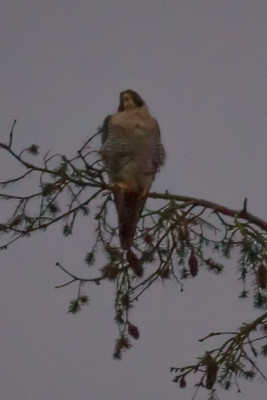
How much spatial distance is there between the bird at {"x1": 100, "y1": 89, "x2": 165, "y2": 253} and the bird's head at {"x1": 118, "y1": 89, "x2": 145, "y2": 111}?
0.01 m

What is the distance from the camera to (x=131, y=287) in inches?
115

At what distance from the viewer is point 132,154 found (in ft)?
11.9

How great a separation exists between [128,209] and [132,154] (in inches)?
10.7

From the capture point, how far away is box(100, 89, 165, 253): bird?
349 centimetres

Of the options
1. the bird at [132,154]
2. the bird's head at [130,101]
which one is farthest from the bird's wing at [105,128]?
the bird's head at [130,101]

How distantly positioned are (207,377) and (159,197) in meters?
0.80

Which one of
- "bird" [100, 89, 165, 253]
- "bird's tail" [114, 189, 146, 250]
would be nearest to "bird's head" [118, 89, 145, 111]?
"bird" [100, 89, 165, 253]

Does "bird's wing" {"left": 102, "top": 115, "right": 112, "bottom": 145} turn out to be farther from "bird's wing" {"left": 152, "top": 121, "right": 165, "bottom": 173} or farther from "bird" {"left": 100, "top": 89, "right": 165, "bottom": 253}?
"bird's wing" {"left": 152, "top": 121, "right": 165, "bottom": 173}

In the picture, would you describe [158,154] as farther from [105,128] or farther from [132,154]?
[105,128]

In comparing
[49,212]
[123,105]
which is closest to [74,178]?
[49,212]

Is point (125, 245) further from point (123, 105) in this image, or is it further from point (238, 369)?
point (123, 105)

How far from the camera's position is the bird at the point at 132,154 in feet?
11.5

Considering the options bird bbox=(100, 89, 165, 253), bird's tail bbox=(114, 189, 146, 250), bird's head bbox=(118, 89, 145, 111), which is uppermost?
bird's head bbox=(118, 89, 145, 111)

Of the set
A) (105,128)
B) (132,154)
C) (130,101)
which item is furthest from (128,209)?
(130,101)
